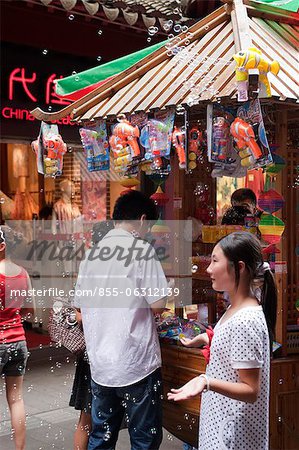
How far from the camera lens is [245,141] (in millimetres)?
3297

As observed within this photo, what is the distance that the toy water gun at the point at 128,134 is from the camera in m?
3.97

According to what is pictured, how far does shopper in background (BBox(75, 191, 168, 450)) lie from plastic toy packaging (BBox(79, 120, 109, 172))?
1.05m

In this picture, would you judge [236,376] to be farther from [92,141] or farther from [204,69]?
[92,141]

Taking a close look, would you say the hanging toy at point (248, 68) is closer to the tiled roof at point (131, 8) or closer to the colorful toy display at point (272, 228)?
the colorful toy display at point (272, 228)

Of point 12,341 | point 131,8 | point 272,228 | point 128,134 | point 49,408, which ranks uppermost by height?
point 131,8

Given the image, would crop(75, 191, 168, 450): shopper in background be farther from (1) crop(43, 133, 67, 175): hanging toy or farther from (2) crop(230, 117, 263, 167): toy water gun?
(1) crop(43, 133, 67, 175): hanging toy

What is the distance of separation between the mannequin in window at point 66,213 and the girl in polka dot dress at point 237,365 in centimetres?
620

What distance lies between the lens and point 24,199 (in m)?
8.77

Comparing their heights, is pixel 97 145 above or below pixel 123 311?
above

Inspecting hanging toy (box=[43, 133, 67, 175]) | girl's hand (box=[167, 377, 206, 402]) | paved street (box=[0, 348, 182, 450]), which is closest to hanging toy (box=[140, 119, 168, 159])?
hanging toy (box=[43, 133, 67, 175])

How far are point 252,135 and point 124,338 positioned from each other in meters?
1.28

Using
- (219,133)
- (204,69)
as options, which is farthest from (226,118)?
(204,69)

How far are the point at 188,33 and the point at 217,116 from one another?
95 centimetres

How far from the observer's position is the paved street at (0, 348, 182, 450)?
188 inches
